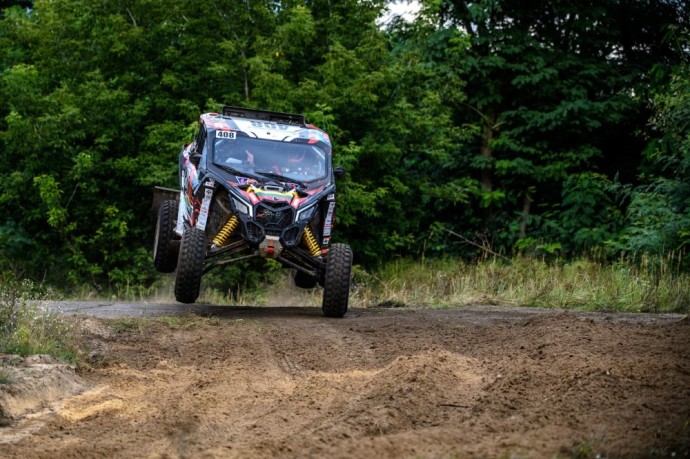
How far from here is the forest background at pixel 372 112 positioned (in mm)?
21750

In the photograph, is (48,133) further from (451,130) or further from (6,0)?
(6,0)

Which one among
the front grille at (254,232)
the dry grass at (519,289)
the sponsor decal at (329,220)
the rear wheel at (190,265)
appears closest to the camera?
the rear wheel at (190,265)

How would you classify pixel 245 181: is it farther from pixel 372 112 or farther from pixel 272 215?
pixel 372 112

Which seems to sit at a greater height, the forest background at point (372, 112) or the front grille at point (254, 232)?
the forest background at point (372, 112)

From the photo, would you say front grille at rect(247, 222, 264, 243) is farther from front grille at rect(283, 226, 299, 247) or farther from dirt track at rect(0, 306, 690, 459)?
dirt track at rect(0, 306, 690, 459)

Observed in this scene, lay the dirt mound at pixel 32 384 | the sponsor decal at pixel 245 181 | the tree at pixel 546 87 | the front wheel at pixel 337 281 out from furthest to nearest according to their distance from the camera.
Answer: the tree at pixel 546 87, the front wheel at pixel 337 281, the sponsor decal at pixel 245 181, the dirt mound at pixel 32 384

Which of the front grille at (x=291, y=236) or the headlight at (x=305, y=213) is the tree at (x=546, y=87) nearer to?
the headlight at (x=305, y=213)

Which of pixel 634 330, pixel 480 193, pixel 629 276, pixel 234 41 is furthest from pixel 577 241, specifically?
pixel 634 330

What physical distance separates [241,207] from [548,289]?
607cm

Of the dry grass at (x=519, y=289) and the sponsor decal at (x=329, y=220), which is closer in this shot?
the sponsor decal at (x=329, y=220)

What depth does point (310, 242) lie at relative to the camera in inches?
535

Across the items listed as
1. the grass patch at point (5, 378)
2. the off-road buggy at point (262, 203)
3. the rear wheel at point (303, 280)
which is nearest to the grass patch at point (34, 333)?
the grass patch at point (5, 378)

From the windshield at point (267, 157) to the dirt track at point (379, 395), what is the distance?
3008 millimetres

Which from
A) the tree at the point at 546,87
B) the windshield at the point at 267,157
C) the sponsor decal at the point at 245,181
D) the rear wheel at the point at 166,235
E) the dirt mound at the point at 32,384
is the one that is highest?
the tree at the point at 546,87
